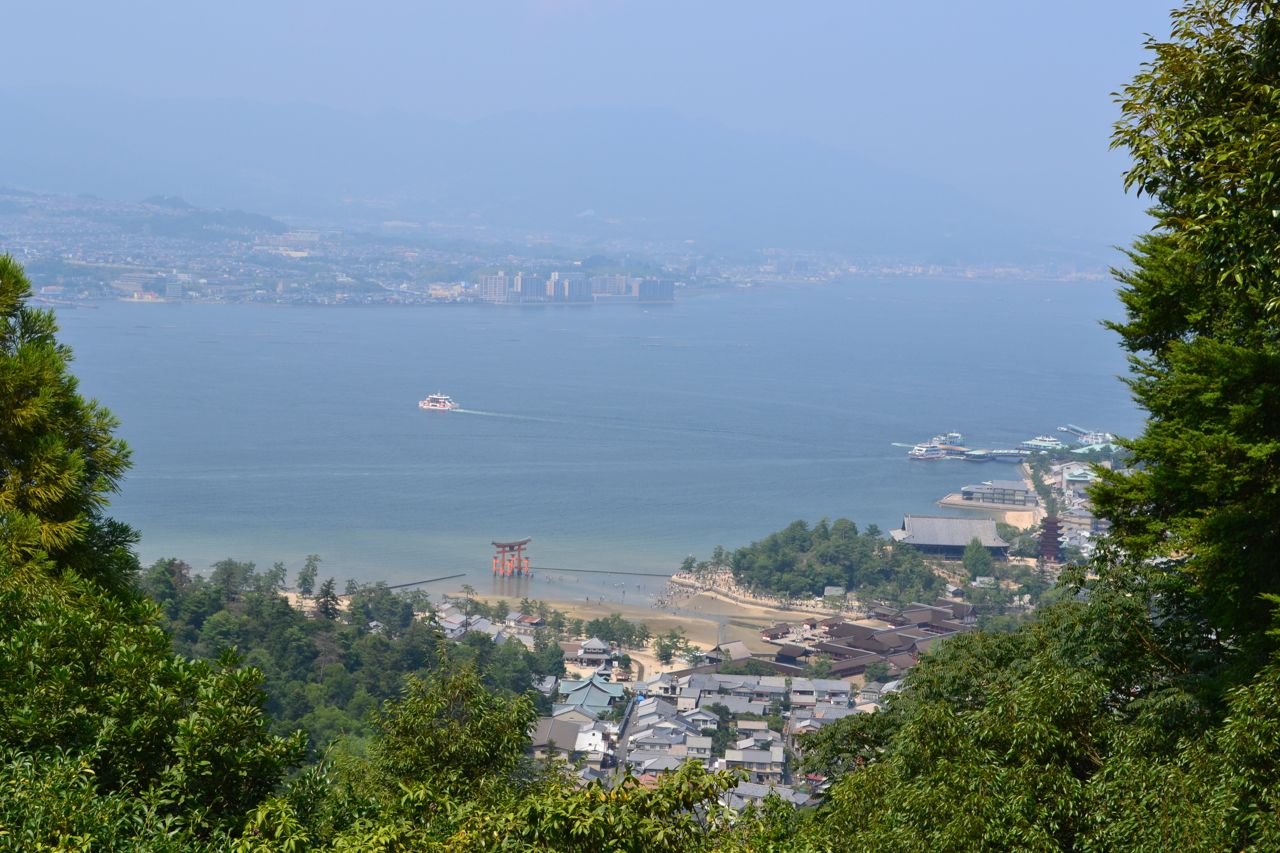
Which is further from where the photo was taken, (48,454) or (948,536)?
(948,536)

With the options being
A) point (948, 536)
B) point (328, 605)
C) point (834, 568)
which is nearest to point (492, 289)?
point (948, 536)

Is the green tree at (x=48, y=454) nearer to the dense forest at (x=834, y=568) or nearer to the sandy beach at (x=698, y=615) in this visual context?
the sandy beach at (x=698, y=615)

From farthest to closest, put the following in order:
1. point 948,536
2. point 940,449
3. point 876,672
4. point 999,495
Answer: point 940,449, point 999,495, point 948,536, point 876,672

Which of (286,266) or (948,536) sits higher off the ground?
(286,266)

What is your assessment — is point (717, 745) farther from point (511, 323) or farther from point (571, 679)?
point (511, 323)

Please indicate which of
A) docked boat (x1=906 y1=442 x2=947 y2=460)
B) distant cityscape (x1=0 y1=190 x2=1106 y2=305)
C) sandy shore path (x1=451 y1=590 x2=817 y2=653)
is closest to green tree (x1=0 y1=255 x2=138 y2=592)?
sandy shore path (x1=451 y1=590 x2=817 y2=653)

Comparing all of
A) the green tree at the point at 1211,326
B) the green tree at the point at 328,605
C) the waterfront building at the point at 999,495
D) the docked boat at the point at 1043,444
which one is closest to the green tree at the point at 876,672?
the green tree at the point at 328,605

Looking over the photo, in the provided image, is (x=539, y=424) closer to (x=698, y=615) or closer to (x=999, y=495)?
(x=999, y=495)

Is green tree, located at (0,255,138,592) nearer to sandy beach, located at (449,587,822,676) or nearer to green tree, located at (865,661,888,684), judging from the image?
green tree, located at (865,661,888,684)
